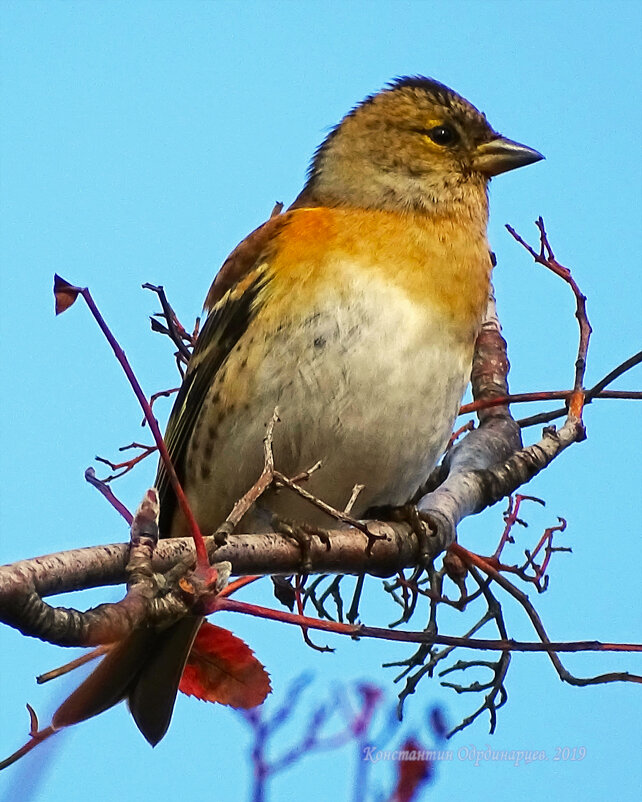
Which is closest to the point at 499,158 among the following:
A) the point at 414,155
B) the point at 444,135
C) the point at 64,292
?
the point at 444,135

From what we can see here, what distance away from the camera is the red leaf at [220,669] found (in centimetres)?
295

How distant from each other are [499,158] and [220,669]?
110 inches

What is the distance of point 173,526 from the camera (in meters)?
4.55

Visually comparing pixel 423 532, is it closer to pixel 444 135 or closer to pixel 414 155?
pixel 414 155

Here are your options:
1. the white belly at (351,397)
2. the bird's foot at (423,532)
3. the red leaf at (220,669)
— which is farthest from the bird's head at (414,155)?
the red leaf at (220,669)

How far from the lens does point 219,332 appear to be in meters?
4.42

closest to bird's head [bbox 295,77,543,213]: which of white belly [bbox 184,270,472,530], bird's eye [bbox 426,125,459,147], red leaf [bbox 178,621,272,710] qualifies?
bird's eye [bbox 426,125,459,147]

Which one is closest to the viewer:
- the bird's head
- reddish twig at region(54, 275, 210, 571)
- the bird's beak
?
reddish twig at region(54, 275, 210, 571)

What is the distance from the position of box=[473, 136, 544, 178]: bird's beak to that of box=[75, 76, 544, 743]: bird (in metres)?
0.17

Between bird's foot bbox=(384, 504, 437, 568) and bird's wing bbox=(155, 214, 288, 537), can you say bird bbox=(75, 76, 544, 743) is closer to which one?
bird's wing bbox=(155, 214, 288, 537)

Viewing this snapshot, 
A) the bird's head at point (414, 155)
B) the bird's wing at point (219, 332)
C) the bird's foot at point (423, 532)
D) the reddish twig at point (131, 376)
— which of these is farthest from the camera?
the bird's head at point (414, 155)

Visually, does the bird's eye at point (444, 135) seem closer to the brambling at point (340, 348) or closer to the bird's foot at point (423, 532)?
the brambling at point (340, 348)

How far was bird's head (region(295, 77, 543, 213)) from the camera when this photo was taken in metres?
4.67

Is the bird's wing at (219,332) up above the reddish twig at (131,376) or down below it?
above
